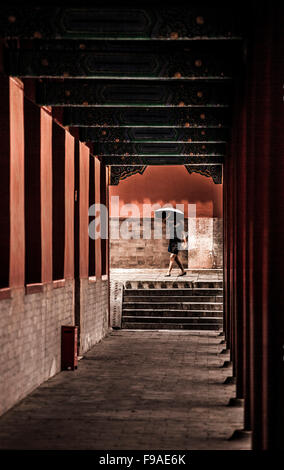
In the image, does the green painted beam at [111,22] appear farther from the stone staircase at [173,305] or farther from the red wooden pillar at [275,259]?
the stone staircase at [173,305]

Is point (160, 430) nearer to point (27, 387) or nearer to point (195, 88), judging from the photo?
point (27, 387)

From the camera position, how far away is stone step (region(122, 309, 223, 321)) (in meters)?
17.3

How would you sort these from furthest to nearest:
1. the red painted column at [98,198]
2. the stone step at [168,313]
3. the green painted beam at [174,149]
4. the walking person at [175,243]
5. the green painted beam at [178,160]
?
the walking person at [175,243]
the stone step at [168,313]
the red painted column at [98,198]
the green painted beam at [178,160]
the green painted beam at [174,149]

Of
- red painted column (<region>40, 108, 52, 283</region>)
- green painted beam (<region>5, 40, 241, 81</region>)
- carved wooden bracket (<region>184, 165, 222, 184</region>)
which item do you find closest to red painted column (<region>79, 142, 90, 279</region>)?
red painted column (<region>40, 108, 52, 283</region>)

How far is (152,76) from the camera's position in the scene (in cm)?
809

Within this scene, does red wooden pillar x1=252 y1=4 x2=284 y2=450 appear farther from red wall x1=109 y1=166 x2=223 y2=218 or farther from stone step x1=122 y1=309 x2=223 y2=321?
red wall x1=109 y1=166 x2=223 y2=218

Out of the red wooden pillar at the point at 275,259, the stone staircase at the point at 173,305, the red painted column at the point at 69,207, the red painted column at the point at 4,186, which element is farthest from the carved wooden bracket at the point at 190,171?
the red wooden pillar at the point at 275,259

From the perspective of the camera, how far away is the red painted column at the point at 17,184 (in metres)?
7.93

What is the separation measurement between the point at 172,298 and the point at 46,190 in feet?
28.6

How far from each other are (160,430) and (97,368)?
14.6 ft

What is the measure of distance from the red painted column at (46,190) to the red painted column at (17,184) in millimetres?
945

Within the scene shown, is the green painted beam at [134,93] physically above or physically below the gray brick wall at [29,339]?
above

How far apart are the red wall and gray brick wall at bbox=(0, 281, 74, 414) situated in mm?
10563
